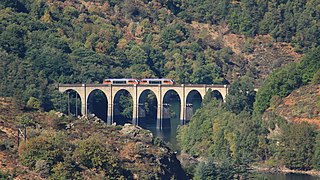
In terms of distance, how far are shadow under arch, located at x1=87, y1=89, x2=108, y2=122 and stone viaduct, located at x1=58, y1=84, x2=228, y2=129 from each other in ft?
4.03

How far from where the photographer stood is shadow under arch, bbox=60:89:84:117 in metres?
158

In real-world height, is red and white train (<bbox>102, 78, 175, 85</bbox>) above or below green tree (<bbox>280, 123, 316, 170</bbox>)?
above

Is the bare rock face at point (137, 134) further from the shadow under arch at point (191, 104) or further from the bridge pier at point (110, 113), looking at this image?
the bridge pier at point (110, 113)

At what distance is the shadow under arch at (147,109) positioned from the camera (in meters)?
174


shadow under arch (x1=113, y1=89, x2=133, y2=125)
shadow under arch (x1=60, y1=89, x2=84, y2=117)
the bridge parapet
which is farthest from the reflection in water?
shadow under arch (x1=113, y1=89, x2=133, y2=125)

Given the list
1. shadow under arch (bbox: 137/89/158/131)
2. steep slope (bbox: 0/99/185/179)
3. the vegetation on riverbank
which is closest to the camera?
steep slope (bbox: 0/99/185/179)

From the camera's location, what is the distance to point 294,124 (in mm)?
123000

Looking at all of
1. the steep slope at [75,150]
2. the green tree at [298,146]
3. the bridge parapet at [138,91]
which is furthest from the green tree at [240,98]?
the steep slope at [75,150]

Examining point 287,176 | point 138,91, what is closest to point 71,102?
point 138,91

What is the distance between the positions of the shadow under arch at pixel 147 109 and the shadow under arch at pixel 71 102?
31.9ft

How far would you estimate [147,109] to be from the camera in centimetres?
18100

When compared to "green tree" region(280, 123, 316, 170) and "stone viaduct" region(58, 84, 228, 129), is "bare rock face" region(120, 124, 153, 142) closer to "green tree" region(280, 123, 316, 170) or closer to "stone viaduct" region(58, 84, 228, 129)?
"green tree" region(280, 123, 316, 170)

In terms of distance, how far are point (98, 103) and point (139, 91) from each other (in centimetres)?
712

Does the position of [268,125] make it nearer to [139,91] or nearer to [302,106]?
[302,106]
